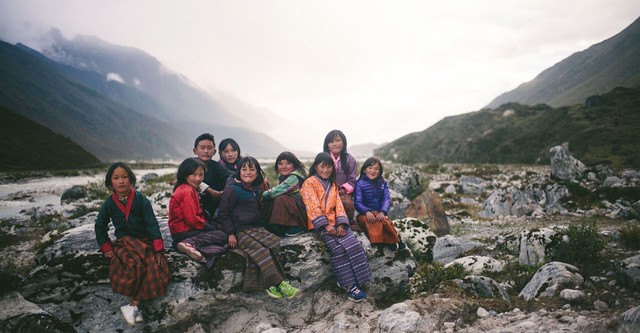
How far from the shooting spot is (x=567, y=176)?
54.6 feet

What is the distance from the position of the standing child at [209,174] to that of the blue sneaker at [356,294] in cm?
296

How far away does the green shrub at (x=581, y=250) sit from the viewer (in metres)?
5.20

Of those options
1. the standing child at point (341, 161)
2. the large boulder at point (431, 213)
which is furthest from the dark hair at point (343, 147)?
the large boulder at point (431, 213)

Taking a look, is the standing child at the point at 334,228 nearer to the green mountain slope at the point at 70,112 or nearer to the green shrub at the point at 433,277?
the green shrub at the point at 433,277

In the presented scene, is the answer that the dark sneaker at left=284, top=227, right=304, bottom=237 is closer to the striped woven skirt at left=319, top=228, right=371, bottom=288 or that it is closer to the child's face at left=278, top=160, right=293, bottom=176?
the striped woven skirt at left=319, top=228, right=371, bottom=288

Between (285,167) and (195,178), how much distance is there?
1711mm

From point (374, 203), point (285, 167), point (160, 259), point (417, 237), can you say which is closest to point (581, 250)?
point (417, 237)

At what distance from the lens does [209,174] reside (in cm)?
638

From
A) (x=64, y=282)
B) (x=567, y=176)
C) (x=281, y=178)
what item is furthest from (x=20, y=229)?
(x=567, y=176)

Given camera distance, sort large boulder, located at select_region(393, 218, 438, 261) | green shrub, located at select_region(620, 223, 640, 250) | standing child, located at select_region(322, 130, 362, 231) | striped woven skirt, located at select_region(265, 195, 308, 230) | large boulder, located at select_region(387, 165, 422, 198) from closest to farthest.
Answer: striped woven skirt, located at select_region(265, 195, 308, 230) < green shrub, located at select_region(620, 223, 640, 250) < standing child, located at select_region(322, 130, 362, 231) < large boulder, located at select_region(393, 218, 438, 261) < large boulder, located at select_region(387, 165, 422, 198)

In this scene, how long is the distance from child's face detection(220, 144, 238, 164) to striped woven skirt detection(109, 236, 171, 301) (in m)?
2.82

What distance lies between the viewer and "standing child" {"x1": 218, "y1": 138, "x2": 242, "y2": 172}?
6.67 m

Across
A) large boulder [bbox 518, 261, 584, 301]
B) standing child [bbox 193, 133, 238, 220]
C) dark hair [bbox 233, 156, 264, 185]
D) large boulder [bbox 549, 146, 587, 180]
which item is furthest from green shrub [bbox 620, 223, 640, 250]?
large boulder [bbox 549, 146, 587, 180]

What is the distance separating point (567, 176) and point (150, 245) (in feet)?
68.4
